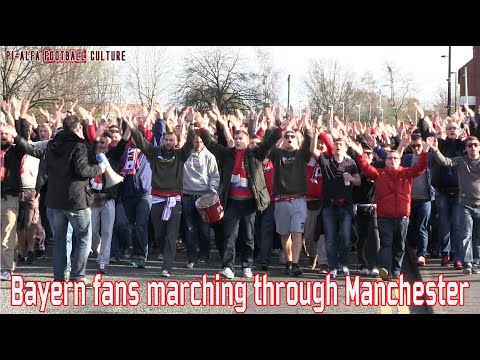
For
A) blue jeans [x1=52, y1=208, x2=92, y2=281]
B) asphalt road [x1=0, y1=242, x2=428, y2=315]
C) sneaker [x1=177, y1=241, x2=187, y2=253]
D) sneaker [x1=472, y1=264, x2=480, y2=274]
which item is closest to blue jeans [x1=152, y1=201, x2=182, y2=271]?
asphalt road [x1=0, y1=242, x2=428, y2=315]

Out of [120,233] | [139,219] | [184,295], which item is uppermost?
[139,219]

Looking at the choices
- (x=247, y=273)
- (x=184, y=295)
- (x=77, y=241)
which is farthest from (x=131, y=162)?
(x=184, y=295)

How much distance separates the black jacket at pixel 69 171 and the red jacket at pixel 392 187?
3.66 m

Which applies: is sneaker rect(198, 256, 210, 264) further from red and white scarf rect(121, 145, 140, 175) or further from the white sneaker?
the white sneaker

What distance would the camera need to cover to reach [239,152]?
30.9 feet

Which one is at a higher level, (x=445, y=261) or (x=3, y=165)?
(x=3, y=165)

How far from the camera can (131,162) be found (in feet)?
33.4

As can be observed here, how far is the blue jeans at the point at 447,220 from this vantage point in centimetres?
986

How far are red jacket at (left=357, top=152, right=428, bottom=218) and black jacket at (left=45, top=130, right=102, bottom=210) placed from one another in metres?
3.66

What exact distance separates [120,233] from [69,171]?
8.39 feet

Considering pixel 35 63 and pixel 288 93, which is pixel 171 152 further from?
pixel 288 93

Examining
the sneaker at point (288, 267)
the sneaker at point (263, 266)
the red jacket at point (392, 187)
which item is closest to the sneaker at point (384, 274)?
the red jacket at point (392, 187)

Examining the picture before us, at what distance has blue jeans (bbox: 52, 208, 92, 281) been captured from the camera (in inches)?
325

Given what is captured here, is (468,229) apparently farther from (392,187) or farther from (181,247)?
(181,247)
